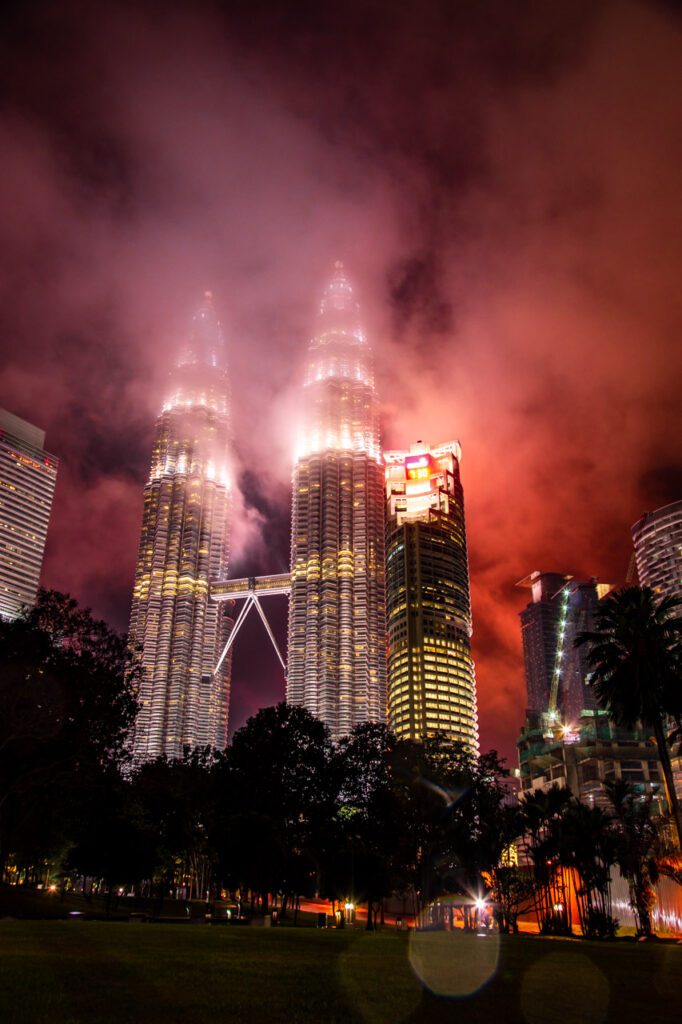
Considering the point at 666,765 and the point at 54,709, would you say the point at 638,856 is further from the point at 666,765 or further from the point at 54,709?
the point at 54,709

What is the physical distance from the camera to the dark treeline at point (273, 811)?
44250 mm

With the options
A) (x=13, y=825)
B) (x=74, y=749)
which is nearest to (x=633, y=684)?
(x=74, y=749)

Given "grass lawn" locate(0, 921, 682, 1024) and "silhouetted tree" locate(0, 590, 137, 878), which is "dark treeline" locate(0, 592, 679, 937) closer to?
"silhouetted tree" locate(0, 590, 137, 878)

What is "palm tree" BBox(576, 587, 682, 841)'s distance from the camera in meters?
42.3

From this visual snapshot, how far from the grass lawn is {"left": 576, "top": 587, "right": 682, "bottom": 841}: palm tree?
1836cm

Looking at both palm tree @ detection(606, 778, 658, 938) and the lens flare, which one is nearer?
the lens flare

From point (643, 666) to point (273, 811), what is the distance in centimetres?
4021

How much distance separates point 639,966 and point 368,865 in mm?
44300

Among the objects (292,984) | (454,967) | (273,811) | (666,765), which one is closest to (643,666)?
(666,765)

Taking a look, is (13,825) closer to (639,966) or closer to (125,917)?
(125,917)

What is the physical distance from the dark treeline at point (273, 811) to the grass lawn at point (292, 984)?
65.1 feet

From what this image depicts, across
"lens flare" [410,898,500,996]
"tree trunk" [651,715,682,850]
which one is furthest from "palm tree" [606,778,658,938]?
"lens flare" [410,898,500,996]

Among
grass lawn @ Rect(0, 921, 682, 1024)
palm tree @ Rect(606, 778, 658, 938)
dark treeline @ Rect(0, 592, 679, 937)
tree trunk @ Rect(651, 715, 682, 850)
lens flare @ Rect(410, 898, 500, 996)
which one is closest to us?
grass lawn @ Rect(0, 921, 682, 1024)

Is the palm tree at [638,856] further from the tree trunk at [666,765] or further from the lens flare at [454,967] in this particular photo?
the lens flare at [454,967]
